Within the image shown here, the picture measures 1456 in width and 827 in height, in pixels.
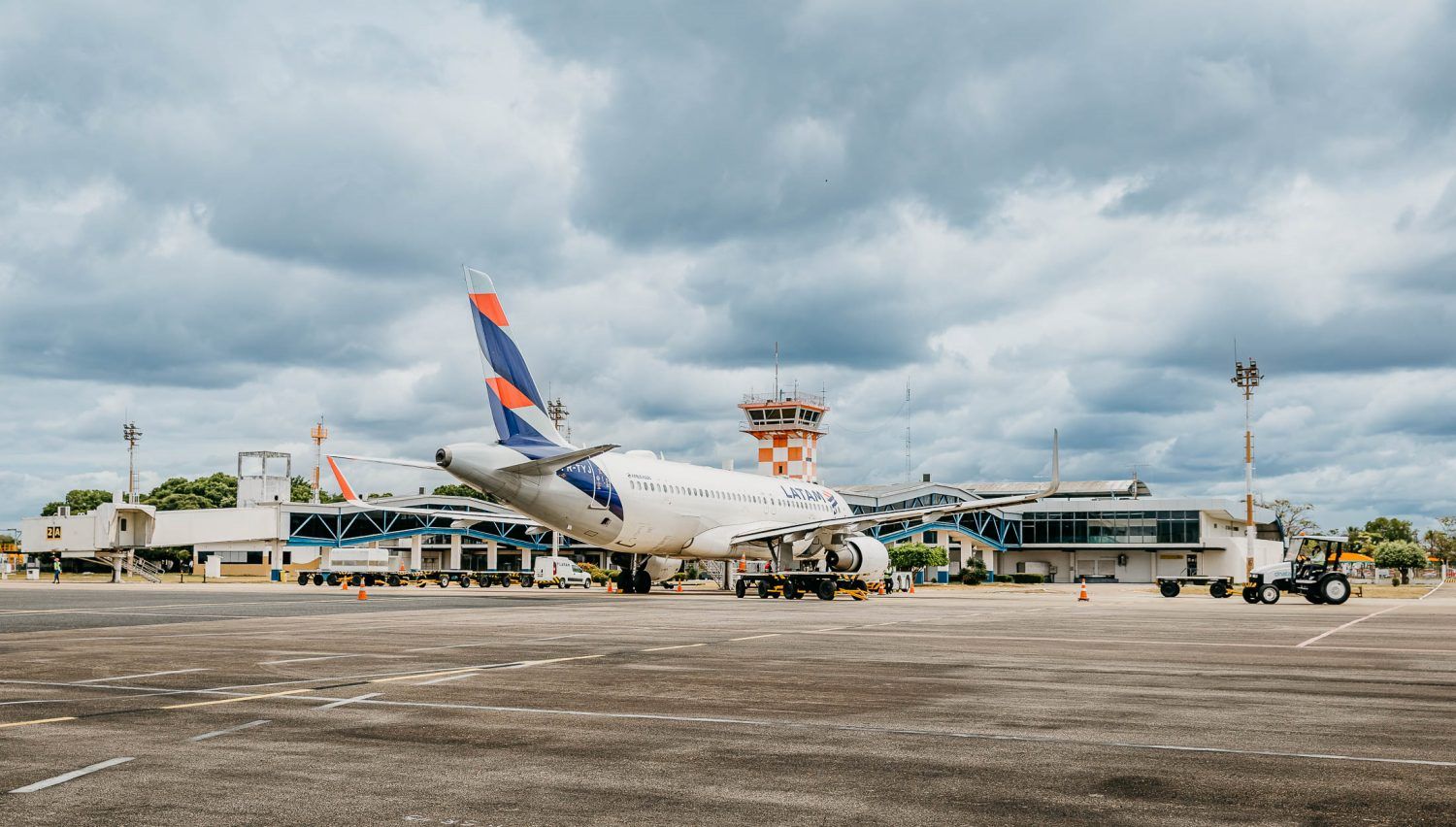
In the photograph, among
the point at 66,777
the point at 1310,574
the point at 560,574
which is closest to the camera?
the point at 66,777

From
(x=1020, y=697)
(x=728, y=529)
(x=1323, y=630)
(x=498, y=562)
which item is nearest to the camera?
(x=1020, y=697)

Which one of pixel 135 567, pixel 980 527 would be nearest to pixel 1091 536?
pixel 980 527

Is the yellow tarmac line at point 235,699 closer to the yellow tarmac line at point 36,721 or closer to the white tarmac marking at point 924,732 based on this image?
the white tarmac marking at point 924,732

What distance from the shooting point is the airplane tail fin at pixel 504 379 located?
35188 mm

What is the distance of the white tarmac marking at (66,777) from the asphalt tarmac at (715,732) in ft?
0.10

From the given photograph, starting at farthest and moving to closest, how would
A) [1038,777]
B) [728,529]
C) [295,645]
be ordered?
[728,529] → [295,645] → [1038,777]

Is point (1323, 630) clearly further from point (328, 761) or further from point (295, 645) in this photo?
point (328, 761)

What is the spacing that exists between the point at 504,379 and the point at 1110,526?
76730 millimetres

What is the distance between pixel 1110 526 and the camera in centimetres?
10075

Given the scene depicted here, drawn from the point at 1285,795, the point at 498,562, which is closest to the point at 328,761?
the point at 1285,795

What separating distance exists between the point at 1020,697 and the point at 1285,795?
14.6ft

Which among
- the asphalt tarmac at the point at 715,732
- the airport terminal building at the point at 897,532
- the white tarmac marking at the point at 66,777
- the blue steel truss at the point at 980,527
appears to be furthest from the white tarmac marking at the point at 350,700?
the blue steel truss at the point at 980,527

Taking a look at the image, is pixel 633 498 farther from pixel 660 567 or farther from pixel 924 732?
pixel 924 732

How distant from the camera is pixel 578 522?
36.9 metres
